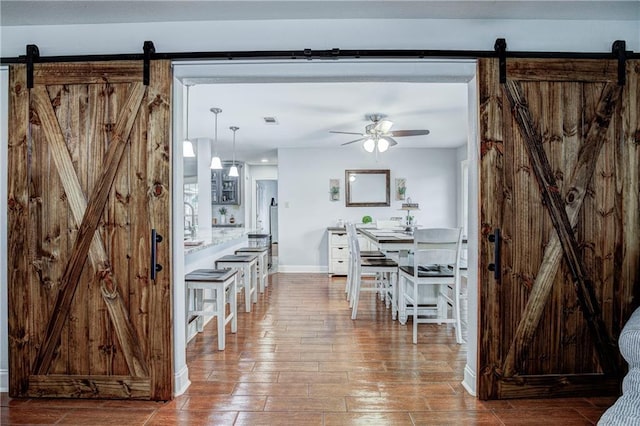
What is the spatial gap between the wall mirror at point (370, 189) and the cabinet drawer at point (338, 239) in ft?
2.56

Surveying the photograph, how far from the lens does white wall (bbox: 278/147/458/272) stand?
22.4ft

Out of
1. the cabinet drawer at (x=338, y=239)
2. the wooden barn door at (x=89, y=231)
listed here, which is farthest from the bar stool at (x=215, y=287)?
the cabinet drawer at (x=338, y=239)

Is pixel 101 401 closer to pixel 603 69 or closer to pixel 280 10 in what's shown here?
pixel 280 10

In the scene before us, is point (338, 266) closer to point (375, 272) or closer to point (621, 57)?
point (375, 272)

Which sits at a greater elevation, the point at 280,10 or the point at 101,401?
the point at 280,10

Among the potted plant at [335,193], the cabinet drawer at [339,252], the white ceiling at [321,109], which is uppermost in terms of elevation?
the white ceiling at [321,109]

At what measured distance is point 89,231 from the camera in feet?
7.17

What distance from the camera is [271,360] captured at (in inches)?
108

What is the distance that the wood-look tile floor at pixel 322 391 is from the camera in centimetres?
201

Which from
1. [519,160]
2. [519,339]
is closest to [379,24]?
[519,160]

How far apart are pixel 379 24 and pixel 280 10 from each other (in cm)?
61

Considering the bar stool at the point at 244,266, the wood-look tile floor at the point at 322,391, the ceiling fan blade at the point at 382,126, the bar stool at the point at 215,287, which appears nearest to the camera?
the wood-look tile floor at the point at 322,391

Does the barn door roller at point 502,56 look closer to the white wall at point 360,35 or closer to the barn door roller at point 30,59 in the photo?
the white wall at point 360,35

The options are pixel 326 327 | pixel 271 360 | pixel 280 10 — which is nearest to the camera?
pixel 280 10
